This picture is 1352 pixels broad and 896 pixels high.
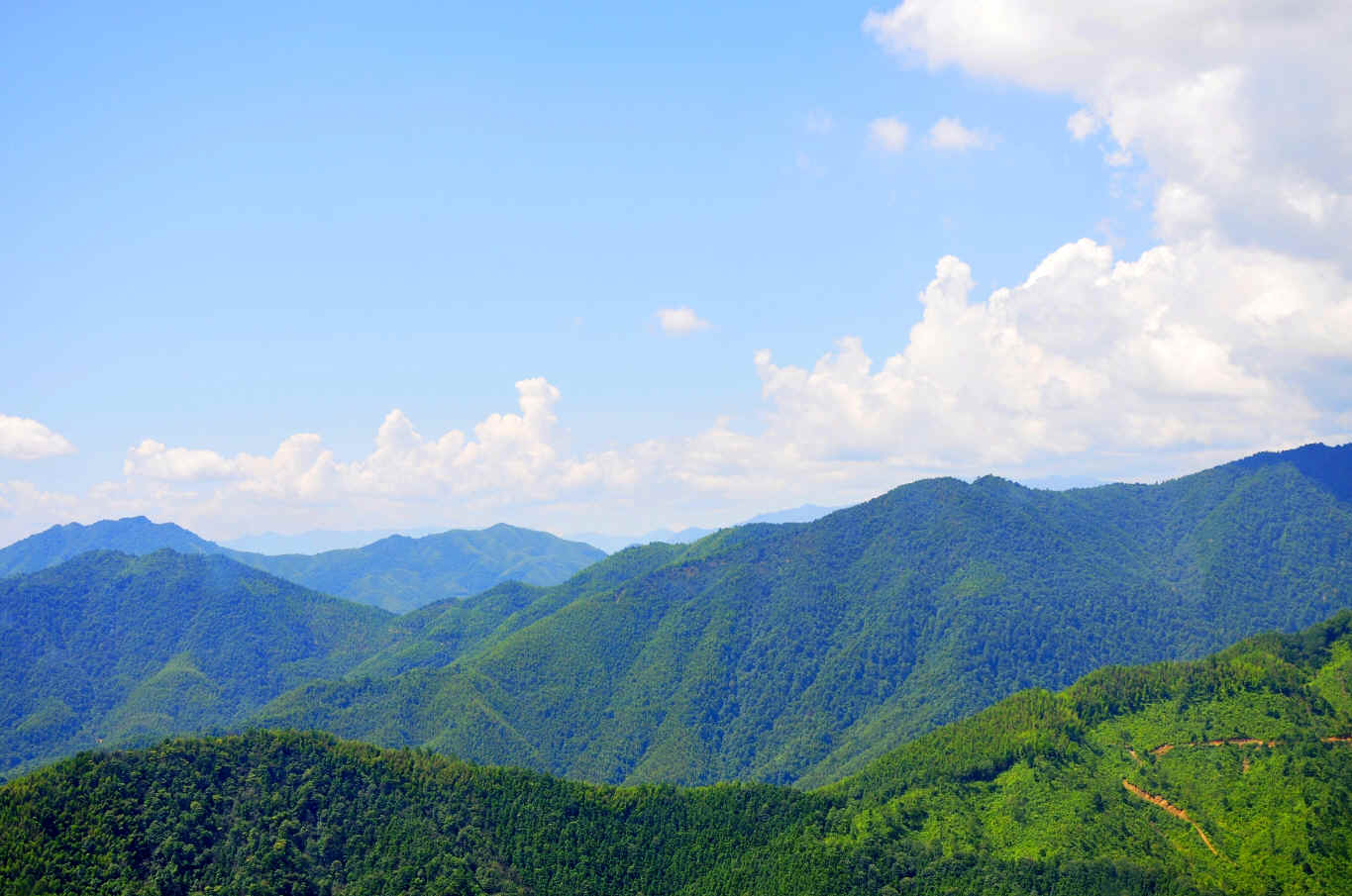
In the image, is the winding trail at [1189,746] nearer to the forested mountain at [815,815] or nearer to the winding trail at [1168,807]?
the winding trail at [1168,807]

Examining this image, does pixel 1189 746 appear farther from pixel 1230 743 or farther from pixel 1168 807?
pixel 1168 807

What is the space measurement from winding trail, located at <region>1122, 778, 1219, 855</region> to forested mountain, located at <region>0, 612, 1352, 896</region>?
1.09ft

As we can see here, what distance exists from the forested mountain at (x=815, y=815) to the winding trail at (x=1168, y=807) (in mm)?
331

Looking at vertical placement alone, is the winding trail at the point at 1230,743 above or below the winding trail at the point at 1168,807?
above

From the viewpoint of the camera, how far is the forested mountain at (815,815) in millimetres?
120125

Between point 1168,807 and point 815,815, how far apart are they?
171 ft

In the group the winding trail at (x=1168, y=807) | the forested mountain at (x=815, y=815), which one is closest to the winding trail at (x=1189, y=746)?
the winding trail at (x=1168, y=807)

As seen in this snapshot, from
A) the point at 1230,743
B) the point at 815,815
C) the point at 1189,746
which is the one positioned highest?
the point at 1230,743

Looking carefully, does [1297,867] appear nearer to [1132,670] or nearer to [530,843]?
[1132,670]

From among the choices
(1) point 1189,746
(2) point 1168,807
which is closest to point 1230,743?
(1) point 1189,746

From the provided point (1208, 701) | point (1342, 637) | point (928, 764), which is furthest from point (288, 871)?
point (1342, 637)

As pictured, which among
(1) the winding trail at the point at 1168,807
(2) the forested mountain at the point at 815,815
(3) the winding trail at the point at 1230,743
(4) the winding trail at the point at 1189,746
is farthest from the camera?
(3) the winding trail at the point at 1230,743

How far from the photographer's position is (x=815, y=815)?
15488cm

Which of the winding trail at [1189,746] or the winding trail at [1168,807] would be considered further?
the winding trail at [1189,746]
